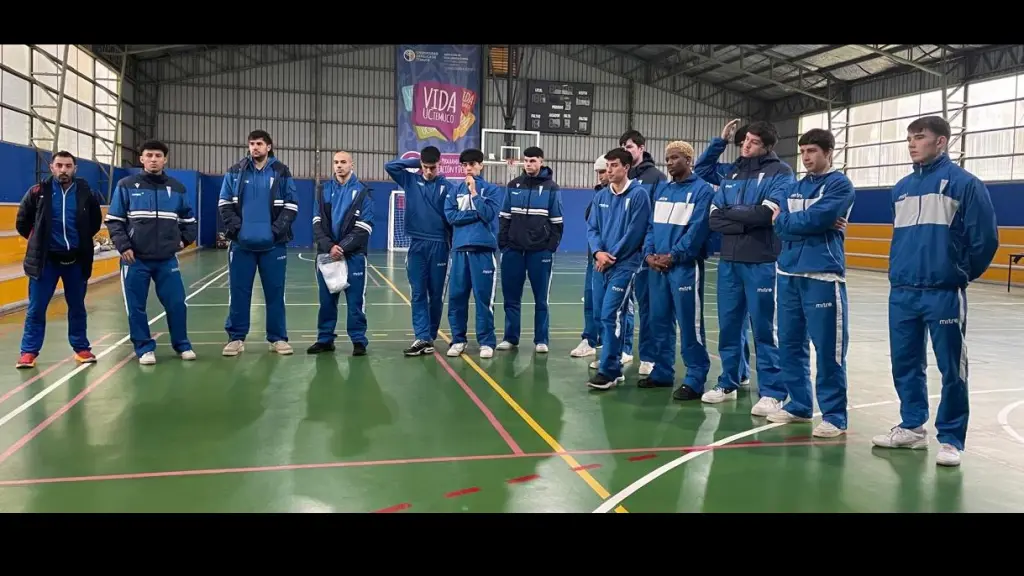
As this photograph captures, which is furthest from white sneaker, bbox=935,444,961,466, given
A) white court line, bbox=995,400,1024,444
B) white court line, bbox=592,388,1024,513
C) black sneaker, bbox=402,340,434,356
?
black sneaker, bbox=402,340,434,356

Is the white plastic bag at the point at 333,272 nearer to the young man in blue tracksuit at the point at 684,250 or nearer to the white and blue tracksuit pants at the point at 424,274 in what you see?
the white and blue tracksuit pants at the point at 424,274

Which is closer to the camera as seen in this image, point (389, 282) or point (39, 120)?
point (389, 282)

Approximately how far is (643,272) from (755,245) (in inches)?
62.4

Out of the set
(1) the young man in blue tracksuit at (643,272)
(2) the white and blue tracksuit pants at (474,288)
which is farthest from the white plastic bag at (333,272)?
(1) the young man in blue tracksuit at (643,272)

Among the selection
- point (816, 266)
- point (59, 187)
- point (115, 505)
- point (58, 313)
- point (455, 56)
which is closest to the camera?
point (115, 505)

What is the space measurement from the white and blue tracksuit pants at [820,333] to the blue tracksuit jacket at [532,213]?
325 cm

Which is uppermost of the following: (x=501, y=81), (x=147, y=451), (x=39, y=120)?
(x=501, y=81)

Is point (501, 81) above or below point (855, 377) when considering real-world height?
above

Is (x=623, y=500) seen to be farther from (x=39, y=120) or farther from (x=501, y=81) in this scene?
(x=501, y=81)

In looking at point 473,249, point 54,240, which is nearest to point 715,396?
point 473,249

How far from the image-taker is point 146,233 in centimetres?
738

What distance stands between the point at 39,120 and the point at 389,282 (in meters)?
10.6
